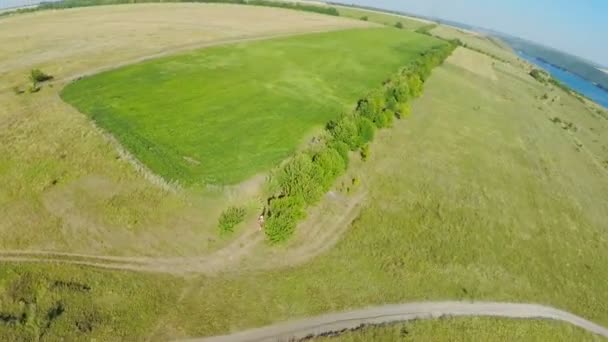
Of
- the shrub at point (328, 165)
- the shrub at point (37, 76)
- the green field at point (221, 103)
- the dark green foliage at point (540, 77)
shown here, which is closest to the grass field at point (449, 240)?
the shrub at point (328, 165)

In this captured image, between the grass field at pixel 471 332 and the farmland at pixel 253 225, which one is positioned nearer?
the farmland at pixel 253 225

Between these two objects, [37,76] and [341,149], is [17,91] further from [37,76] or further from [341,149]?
[341,149]

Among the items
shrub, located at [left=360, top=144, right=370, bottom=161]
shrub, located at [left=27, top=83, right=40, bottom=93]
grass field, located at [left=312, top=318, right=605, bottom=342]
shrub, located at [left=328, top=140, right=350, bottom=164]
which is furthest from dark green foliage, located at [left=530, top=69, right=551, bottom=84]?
shrub, located at [left=27, top=83, right=40, bottom=93]

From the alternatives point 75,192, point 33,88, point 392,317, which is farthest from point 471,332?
point 33,88

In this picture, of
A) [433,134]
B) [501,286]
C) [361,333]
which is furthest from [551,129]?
[361,333]

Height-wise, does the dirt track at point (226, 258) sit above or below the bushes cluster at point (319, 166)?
below

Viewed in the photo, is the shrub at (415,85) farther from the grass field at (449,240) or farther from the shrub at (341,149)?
the shrub at (341,149)

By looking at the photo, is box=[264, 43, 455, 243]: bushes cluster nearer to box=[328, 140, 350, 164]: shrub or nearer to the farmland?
box=[328, 140, 350, 164]: shrub
